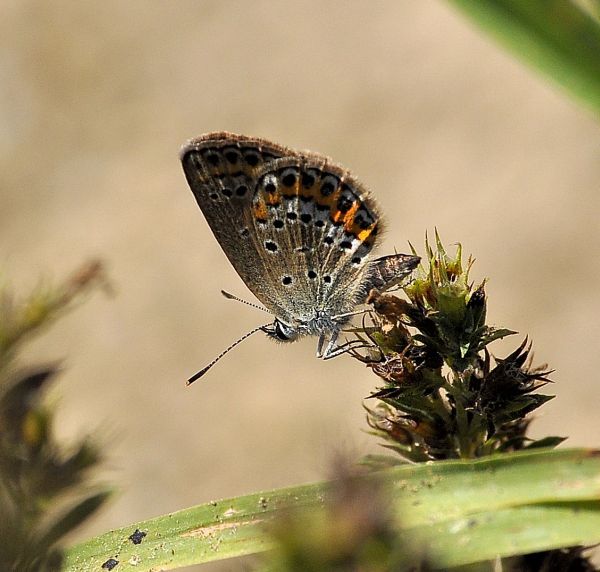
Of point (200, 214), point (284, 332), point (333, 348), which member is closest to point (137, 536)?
point (333, 348)

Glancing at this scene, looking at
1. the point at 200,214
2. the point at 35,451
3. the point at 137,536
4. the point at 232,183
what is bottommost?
the point at 137,536

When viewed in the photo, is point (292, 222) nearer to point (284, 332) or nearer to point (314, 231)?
point (314, 231)

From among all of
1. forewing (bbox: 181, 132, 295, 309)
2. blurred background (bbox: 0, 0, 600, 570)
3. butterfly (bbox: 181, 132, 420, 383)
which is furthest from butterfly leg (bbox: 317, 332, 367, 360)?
blurred background (bbox: 0, 0, 600, 570)

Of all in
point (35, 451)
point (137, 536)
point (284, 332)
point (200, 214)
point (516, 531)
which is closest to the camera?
point (516, 531)

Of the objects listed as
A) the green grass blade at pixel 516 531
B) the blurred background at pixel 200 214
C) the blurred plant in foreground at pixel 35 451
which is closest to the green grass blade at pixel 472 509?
the green grass blade at pixel 516 531

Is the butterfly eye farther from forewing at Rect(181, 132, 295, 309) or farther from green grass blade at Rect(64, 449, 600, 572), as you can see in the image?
green grass blade at Rect(64, 449, 600, 572)

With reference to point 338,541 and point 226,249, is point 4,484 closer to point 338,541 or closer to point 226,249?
point 226,249

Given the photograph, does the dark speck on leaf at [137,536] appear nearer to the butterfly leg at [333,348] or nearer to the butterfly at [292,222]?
the butterfly leg at [333,348]
